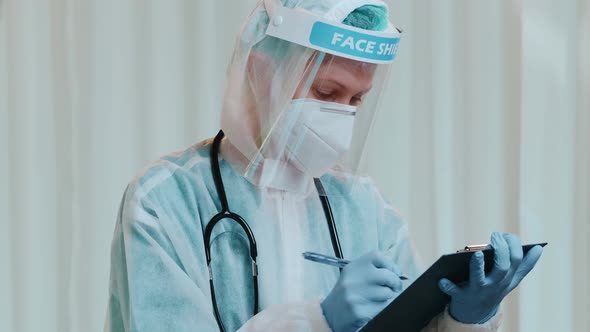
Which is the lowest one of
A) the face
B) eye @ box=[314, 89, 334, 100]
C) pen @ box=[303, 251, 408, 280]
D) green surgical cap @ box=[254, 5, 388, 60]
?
pen @ box=[303, 251, 408, 280]

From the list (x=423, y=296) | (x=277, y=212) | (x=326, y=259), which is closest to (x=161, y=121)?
(x=277, y=212)

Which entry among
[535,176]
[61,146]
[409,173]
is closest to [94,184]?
[61,146]

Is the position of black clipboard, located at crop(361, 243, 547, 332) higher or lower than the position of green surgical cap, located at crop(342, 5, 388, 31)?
lower

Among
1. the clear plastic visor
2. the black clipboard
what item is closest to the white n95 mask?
the clear plastic visor

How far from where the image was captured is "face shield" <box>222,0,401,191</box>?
1353 millimetres

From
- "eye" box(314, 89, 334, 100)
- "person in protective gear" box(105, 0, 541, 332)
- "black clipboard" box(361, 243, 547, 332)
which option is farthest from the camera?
"eye" box(314, 89, 334, 100)

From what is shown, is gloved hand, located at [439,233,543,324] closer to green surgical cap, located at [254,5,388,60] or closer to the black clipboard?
the black clipboard

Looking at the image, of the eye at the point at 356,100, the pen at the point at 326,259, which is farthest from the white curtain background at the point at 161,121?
the pen at the point at 326,259

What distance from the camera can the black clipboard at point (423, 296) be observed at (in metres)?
1.20

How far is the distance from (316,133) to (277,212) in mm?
149

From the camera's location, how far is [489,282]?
129 cm

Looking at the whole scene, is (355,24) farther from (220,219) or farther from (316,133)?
(220,219)

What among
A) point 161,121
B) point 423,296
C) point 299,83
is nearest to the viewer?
point 423,296

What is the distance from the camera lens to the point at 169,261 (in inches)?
51.2
